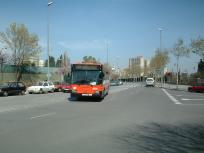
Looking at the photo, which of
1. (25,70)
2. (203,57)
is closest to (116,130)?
(203,57)

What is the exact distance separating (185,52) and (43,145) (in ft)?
186

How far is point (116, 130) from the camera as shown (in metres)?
12.1

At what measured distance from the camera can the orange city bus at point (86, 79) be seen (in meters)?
26.3

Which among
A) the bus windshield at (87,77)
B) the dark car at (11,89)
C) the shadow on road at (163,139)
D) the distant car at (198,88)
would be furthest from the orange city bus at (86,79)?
the distant car at (198,88)

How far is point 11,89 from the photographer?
37.1 meters

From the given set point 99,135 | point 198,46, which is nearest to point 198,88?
point 198,46

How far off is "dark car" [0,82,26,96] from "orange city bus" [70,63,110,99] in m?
12.0

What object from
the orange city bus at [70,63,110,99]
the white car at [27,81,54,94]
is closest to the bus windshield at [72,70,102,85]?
the orange city bus at [70,63,110,99]

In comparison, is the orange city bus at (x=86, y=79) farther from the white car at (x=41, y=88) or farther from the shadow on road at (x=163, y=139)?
the white car at (x=41, y=88)

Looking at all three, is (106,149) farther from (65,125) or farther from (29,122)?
(29,122)

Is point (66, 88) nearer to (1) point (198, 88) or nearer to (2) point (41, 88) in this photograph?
(2) point (41, 88)

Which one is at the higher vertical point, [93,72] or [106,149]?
[93,72]

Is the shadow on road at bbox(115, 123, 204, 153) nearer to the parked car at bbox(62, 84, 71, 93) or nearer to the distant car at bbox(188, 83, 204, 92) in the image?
the parked car at bbox(62, 84, 71, 93)

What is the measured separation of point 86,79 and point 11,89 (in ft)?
44.5
